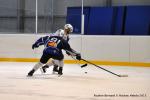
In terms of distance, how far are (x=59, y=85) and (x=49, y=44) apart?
1601mm

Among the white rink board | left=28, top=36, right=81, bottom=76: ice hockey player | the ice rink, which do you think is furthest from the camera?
the white rink board

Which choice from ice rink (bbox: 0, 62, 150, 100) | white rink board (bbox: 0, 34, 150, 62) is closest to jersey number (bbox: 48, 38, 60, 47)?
ice rink (bbox: 0, 62, 150, 100)

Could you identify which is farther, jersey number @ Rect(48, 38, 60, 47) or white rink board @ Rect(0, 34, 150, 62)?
white rink board @ Rect(0, 34, 150, 62)

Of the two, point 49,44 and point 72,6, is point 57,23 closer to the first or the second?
point 72,6

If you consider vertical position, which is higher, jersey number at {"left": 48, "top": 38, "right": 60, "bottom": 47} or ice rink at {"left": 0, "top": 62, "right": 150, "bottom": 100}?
jersey number at {"left": 48, "top": 38, "right": 60, "bottom": 47}

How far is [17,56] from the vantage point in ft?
42.3

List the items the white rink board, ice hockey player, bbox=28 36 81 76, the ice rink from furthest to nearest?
the white rink board
ice hockey player, bbox=28 36 81 76
the ice rink

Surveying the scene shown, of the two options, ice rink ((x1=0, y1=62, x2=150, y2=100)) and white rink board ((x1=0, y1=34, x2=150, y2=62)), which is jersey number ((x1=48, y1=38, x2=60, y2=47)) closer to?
ice rink ((x1=0, y1=62, x2=150, y2=100))

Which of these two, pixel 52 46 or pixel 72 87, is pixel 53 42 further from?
pixel 72 87

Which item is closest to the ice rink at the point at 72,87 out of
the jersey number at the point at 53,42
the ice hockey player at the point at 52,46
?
the ice hockey player at the point at 52,46

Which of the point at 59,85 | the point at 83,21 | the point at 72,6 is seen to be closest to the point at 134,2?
the point at 72,6

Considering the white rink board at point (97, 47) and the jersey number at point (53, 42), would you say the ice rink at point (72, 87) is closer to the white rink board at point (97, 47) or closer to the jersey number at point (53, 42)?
the jersey number at point (53, 42)

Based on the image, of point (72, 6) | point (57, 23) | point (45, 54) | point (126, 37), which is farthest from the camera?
point (72, 6)

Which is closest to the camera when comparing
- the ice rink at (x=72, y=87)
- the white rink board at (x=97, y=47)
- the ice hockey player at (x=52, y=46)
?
the ice rink at (x=72, y=87)
